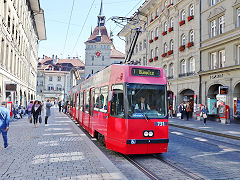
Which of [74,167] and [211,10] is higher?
[211,10]

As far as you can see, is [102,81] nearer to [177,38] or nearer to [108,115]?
[108,115]

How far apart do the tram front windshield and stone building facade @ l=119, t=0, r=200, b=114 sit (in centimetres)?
1816

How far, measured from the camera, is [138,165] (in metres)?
6.15

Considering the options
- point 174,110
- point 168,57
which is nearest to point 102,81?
point 174,110

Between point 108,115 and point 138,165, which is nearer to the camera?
point 138,165

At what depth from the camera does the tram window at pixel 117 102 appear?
691 centimetres

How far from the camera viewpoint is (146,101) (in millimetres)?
6977

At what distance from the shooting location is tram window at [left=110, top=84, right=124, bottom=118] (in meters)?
6.91

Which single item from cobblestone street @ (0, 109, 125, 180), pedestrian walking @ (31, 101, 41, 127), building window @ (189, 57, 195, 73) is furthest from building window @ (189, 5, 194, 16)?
cobblestone street @ (0, 109, 125, 180)

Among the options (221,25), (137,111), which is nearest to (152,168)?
(137,111)

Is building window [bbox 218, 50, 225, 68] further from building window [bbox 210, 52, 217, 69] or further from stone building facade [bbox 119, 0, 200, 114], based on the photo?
stone building facade [bbox 119, 0, 200, 114]

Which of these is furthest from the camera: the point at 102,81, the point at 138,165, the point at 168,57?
the point at 168,57

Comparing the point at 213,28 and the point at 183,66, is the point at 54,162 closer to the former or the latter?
the point at 213,28

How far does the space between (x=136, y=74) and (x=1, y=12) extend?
15237mm
